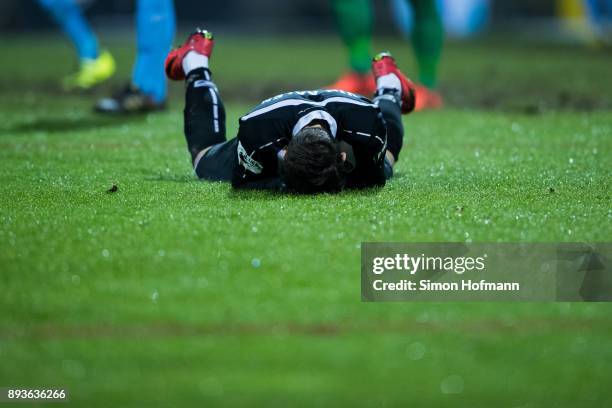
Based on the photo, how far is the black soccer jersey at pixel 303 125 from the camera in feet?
13.0

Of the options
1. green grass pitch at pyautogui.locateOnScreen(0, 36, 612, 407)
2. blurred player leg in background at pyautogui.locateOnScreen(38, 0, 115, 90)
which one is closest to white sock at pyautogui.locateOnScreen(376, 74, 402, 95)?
green grass pitch at pyautogui.locateOnScreen(0, 36, 612, 407)

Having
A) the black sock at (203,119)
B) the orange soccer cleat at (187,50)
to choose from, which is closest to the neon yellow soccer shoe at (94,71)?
the orange soccer cleat at (187,50)

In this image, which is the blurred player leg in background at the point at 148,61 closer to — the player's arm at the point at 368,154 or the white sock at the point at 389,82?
the white sock at the point at 389,82

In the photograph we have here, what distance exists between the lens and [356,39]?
7.46m

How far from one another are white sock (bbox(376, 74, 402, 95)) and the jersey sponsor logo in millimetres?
946

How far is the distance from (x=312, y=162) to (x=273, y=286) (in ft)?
3.14

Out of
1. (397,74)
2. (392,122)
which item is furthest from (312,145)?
(397,74)

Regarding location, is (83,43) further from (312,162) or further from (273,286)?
(273,286)

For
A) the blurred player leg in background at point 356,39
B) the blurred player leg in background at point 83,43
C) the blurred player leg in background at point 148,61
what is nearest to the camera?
the blurred player leg in background at point 148,61

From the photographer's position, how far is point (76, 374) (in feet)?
7.74

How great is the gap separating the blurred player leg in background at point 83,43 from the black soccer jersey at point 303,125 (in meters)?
4.56

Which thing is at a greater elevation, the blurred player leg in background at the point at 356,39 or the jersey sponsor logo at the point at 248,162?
the blurred player leg in background at the point at 356,39

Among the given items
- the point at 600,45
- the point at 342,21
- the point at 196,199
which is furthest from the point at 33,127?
the point at 600,45

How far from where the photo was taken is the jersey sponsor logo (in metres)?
4.03
